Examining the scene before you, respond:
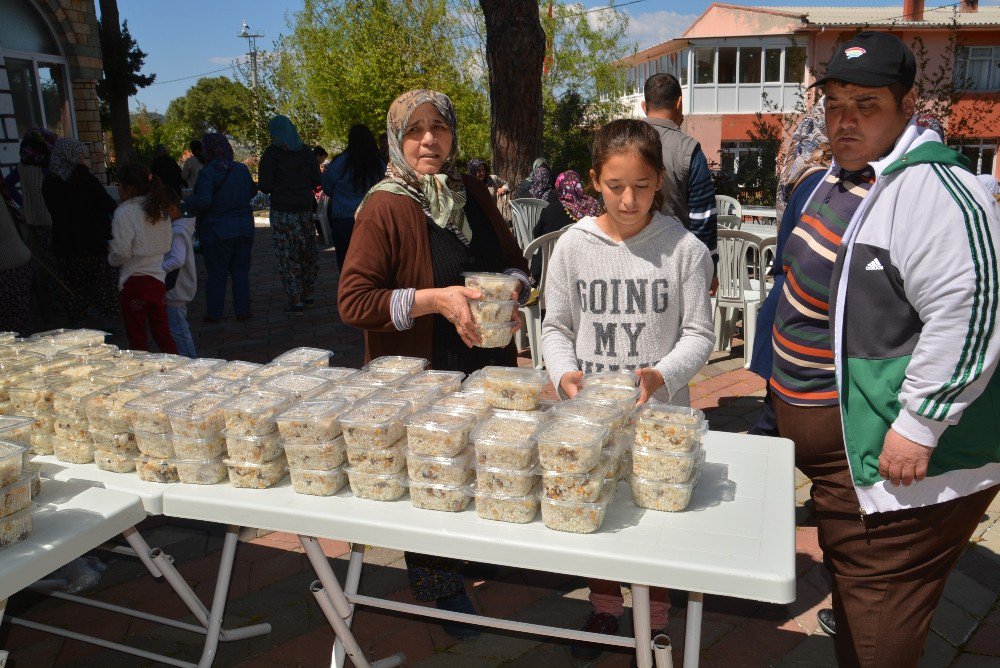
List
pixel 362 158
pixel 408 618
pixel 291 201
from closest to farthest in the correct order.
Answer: pixel 408 618 → pixel 362 158 → pixel 291 201

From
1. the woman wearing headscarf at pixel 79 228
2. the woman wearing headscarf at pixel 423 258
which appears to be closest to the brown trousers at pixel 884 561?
the woman wearing headscarf at pixel 423 258

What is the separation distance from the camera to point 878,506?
5.97ft

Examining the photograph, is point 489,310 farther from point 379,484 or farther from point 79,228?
point 79,228

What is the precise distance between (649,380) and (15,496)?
5.37ft

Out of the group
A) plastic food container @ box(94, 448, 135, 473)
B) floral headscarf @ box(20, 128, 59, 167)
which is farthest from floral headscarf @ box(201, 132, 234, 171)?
plastic food container @ box(94, 448, 135, 473)

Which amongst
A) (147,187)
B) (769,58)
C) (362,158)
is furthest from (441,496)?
(769,58)

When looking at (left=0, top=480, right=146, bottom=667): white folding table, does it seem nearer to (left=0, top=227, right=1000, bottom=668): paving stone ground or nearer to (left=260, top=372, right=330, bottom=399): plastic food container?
(left=260, top=372, right=330, bottom=399): plastic food container

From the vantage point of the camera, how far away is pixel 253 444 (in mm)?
1936

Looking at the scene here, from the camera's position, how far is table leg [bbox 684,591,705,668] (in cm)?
169

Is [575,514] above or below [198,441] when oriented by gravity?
below

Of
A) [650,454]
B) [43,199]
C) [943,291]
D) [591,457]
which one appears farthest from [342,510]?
[43,199]

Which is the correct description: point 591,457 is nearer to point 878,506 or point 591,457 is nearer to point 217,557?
point 878,506

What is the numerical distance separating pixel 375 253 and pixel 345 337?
4989 mm

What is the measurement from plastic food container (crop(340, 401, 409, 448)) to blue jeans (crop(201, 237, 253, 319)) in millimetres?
6300
